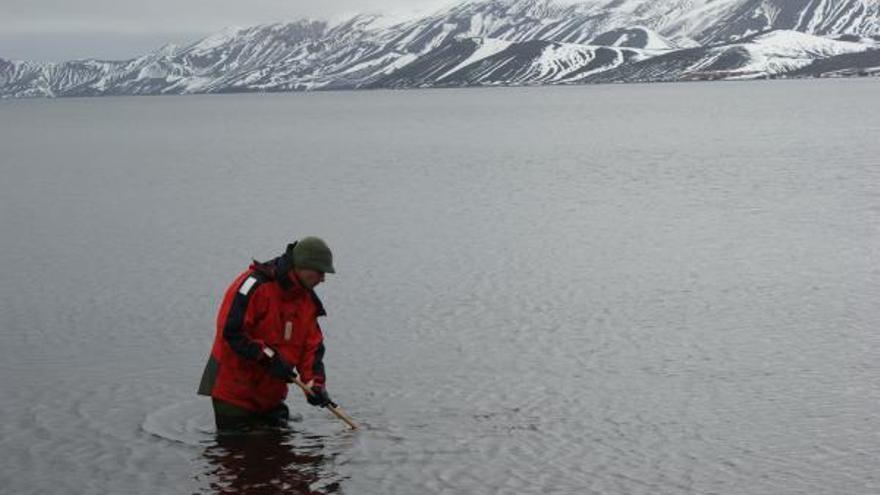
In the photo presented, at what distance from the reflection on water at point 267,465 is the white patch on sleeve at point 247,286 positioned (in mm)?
2376

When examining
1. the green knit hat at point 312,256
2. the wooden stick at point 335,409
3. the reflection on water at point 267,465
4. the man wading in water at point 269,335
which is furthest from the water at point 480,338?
the green knit hat at point 312,256

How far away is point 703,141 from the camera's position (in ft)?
324

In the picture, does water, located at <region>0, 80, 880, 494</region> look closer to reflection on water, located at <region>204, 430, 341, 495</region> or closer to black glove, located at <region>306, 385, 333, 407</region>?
reflection on water, located at <region>204, 430, 341, 495</region>

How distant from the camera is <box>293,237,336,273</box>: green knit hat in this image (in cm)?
1437

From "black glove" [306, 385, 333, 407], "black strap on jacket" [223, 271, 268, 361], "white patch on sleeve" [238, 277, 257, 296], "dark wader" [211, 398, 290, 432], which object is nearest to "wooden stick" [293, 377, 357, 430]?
"black glove" [306, 385, 333, 407]

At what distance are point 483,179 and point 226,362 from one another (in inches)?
1875

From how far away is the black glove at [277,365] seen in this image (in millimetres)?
15029

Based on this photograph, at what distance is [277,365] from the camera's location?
594 inches

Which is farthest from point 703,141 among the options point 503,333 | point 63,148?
point 503,333

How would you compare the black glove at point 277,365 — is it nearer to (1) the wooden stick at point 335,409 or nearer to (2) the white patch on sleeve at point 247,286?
(1) the wooden stick at point 335,409

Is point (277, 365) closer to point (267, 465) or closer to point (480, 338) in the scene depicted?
point (267, 465)

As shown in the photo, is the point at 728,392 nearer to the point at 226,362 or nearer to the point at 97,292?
the point at 226,362

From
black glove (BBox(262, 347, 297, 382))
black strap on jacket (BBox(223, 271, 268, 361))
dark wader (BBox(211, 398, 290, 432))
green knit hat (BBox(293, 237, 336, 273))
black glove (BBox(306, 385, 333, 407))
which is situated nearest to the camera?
green knit hat (BBox(293, 237, 336, 273))

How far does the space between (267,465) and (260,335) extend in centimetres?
186
